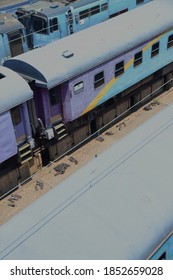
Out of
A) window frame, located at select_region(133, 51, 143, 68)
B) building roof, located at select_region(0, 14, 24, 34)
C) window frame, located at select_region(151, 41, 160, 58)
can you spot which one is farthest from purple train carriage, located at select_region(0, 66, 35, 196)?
building roof, located at select_region(0, 14, 24, 34)

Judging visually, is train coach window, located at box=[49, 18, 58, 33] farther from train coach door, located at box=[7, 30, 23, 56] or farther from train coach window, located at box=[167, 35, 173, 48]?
train coach window, located at box=[167, 35, 173, 48]

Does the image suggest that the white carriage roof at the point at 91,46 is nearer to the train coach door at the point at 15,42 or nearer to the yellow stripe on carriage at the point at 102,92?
the yellow stripe on carriage at the point at 102,92

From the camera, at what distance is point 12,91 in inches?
558

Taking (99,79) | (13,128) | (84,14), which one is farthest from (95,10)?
(13,128)

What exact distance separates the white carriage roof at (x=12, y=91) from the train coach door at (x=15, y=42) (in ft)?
26.8

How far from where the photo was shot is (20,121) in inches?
584

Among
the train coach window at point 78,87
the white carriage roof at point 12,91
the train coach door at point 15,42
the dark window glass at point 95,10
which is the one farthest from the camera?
the dark window glass at point 95,10

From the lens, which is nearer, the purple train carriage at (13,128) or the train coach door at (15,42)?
the purple train carriage at (13,128)

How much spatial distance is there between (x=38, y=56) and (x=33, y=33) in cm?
838

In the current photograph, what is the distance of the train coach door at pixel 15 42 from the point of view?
73.5 ft

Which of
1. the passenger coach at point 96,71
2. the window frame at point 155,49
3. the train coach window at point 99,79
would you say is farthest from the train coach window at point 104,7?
the train coach window at point 99,79

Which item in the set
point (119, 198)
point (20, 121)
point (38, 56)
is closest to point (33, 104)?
point (20, 121)

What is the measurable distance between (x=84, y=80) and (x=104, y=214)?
767 centimetres

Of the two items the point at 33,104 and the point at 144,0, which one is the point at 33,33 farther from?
the point at 33,104
